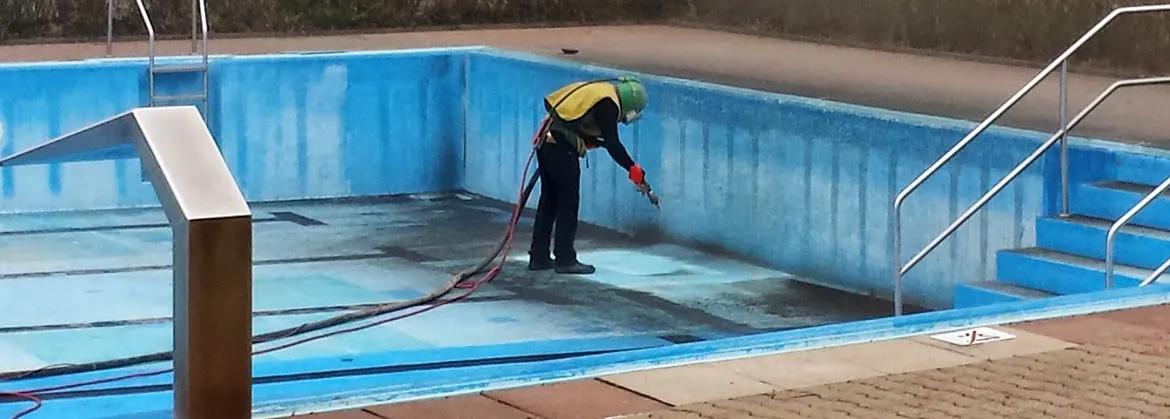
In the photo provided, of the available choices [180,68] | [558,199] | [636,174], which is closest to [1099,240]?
[636,174]

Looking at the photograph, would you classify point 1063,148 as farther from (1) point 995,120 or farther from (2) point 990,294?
(2) point 990,294

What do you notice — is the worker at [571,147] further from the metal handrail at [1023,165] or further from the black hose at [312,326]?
the metal handrail at [1023,165]

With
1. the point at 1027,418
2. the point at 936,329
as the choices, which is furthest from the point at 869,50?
the point at 1027,418

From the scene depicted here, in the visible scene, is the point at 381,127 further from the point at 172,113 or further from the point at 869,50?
the point at 172,113

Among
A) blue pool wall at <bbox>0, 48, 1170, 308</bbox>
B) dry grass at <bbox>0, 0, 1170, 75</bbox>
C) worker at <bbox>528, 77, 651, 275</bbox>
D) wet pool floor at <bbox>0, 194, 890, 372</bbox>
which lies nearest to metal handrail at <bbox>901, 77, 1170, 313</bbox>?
blue pool wall at <bbox>0, 48, 1170, 308</bbox>

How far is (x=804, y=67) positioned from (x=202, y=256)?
37.8 ft

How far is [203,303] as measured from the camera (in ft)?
13.1

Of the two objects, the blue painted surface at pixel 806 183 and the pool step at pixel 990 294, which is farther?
the blue painted surface at pixel 806 183

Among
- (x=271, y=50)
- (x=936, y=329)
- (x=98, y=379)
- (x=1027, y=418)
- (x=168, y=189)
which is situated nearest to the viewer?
(x=168, y=189)

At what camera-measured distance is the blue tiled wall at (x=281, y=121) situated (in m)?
14.3

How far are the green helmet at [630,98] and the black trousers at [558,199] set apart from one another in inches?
15.9

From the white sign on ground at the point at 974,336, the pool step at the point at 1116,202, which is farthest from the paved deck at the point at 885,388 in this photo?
the pool step at the point at 1116,202

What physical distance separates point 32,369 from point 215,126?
6.40 m

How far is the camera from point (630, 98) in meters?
10.9
